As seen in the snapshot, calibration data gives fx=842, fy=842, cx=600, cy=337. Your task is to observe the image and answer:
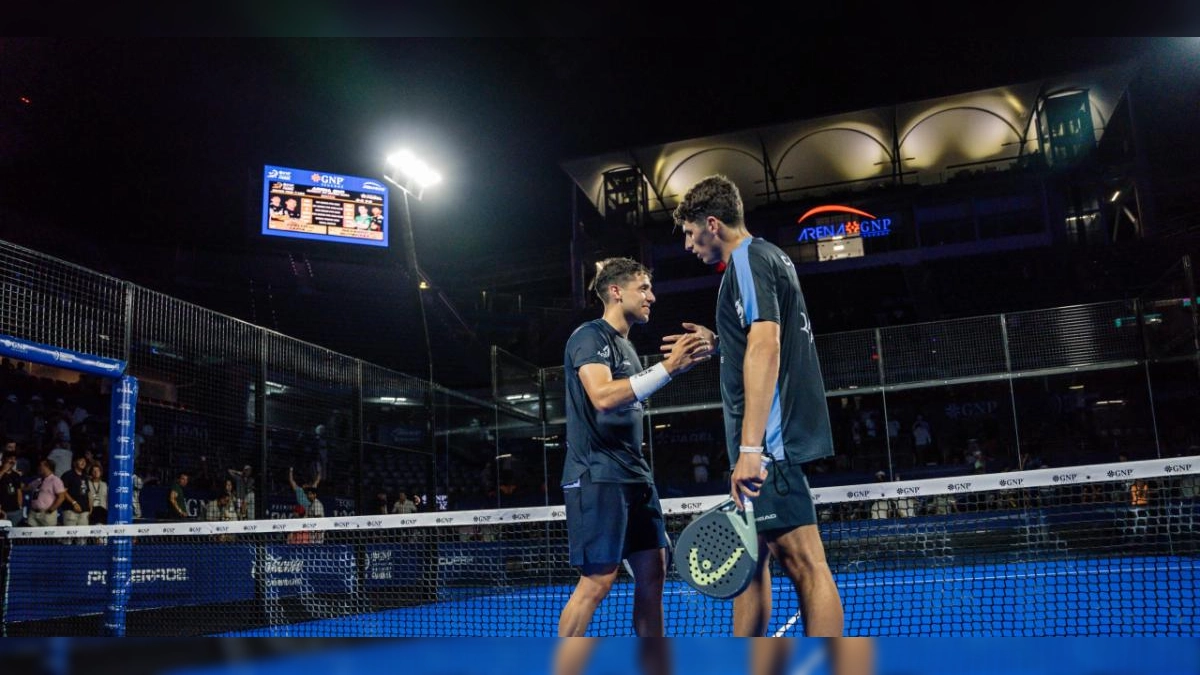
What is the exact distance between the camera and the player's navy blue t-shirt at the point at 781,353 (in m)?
2.99

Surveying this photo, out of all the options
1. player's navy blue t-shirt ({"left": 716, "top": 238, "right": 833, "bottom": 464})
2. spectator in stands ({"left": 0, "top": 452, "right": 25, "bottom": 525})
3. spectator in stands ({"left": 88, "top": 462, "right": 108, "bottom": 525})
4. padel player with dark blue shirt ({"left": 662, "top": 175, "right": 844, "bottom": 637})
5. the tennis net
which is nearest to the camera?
padel player with dark blue shirt ({"left": 662, "top": 175, "right": 844, "bottom": 637})

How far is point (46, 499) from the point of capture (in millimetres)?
9844

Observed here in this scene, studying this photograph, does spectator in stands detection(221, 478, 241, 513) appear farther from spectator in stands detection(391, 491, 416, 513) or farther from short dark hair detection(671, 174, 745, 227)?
short dark hair detection(671, 174, 745, 227)

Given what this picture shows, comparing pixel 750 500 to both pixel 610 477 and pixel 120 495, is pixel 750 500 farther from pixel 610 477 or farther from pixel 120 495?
pixel 120 495

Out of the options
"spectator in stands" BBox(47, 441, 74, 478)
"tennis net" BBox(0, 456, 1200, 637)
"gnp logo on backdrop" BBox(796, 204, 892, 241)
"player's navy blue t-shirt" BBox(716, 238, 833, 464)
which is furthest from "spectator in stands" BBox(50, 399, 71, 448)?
"gnp logo on backdrop" BBox(796, 204, 892, 241)

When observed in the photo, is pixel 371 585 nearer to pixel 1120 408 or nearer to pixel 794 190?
pixel 1120 408

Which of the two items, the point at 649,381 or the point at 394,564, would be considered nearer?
the point at 649,381

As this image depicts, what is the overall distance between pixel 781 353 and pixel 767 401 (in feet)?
0.98

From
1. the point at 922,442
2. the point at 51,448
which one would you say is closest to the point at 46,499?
the point at 51,448

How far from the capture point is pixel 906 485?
15.4 ft

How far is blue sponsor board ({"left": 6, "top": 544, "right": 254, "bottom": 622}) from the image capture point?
668cm

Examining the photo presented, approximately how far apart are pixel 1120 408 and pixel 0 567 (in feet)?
56.5

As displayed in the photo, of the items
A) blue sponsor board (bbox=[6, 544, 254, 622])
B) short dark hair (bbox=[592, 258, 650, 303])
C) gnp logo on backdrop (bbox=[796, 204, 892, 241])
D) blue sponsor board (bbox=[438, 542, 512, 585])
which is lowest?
blue sponsor board (bbox=[438, 542, 512, 585])

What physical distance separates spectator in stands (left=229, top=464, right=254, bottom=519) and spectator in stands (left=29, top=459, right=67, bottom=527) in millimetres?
2260
